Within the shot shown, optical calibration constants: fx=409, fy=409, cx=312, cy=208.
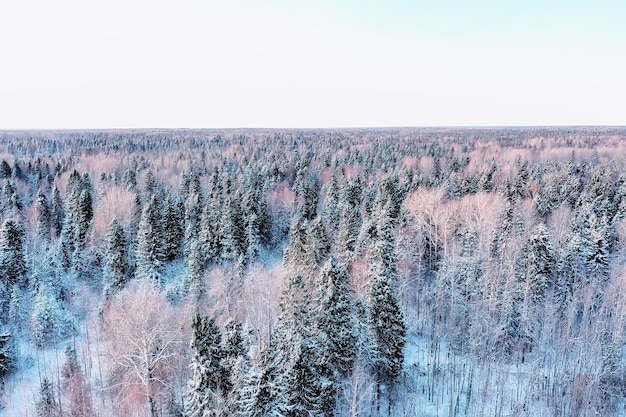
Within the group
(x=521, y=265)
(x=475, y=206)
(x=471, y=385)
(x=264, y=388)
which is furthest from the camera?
(x=475, y=206)

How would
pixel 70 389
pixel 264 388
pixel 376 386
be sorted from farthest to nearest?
pixel 376 386 < pixel 70 389 < pixel 264 388

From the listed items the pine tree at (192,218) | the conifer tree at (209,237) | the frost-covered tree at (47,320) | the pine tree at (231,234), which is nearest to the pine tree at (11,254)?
the frost-covered tree at (47,320)

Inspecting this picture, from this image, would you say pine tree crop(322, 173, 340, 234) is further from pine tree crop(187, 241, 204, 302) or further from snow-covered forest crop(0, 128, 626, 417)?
pine tree crop(187, 241, 204, 302)

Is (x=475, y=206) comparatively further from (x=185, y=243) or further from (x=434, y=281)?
(x=185, y=243)

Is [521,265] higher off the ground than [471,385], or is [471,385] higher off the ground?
[521,265]

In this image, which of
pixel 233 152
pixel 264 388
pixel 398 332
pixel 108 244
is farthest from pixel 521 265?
pixel 233 152

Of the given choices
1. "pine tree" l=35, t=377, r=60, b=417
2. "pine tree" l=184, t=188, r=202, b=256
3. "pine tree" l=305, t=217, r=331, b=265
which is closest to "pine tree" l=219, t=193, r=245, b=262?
"pine tree" l=184, t=188, r=202, b=256

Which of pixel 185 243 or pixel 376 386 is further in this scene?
pixel 185 243
